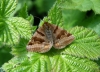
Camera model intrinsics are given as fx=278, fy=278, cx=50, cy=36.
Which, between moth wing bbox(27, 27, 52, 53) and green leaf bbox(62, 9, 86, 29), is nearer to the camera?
moth wing bbox(27, 27, 52, 53)

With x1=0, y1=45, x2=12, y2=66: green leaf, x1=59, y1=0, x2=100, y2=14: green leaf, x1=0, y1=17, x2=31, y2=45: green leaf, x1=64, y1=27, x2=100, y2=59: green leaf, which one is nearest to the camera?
x1=0, y1=17, x2=31, y2=45: green leaf

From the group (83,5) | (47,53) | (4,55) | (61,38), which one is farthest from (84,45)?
(4,55)

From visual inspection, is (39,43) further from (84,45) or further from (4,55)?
(4,55)

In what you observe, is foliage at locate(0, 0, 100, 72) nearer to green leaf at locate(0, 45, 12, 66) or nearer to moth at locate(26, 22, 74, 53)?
moth at locate(26, 22, 74, 53)

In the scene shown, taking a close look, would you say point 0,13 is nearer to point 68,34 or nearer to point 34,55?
point 34,55

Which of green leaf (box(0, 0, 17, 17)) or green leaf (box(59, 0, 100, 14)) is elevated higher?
green leaf (box(0, 0, 17, 17))

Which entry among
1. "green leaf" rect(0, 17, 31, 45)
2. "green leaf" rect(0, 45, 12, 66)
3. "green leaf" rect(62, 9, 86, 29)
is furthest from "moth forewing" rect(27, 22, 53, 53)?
"green leaf" rect(0, 45, 12, 66)

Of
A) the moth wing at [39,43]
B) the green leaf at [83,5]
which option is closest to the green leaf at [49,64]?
the moth wing at [39,43]

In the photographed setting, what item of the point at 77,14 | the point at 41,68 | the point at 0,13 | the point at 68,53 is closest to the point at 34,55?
the point at 41,68

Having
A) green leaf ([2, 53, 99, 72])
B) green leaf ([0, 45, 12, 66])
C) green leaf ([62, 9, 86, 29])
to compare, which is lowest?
green leaf ([0, 45, 12, 66])
